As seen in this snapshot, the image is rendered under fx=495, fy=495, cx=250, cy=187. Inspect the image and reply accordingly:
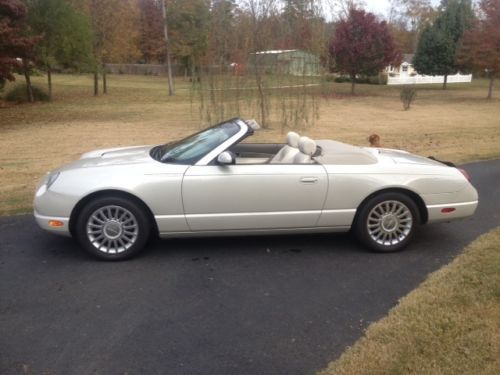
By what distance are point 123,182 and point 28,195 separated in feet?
11.1

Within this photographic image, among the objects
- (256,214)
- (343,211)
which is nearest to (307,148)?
(343,211)

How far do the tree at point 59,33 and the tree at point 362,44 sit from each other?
53.3ft

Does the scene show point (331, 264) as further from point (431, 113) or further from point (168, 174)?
point (431, 113)

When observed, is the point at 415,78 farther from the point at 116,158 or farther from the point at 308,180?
the point at 116,158

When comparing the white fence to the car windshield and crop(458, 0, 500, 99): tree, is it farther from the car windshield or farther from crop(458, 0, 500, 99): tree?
the car windshield

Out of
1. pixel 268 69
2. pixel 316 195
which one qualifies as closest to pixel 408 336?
pixel 316 195

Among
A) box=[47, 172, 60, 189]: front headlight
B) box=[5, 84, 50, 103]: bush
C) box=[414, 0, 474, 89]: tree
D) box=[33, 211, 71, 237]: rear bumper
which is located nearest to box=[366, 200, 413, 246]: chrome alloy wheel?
box=[33, 211, 71, 237]: rear bumper

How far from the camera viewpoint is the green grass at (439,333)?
2854mm

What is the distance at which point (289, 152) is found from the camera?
16.1ft

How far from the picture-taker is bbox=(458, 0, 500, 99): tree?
98.4 ft

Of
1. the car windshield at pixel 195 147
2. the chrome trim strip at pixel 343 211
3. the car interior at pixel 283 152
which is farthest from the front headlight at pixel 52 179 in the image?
the chrome trim strip at pixel 343 211

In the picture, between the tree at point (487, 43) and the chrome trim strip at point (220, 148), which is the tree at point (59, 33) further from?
the tree at point (487, 43)

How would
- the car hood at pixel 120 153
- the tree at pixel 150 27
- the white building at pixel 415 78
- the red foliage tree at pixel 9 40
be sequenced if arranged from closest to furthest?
the car hood at pixel 120 153 → the red foliage tree at pixel 9 40 → the white building at pixel 415 78 → the tree at pixel 150 27

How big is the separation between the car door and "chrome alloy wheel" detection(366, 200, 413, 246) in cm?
56
